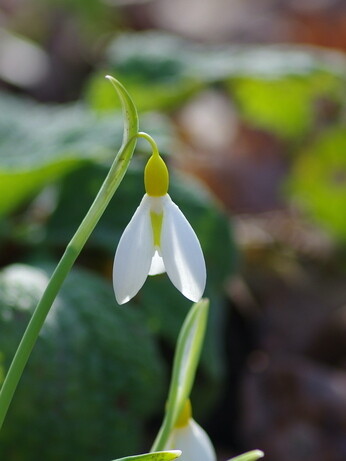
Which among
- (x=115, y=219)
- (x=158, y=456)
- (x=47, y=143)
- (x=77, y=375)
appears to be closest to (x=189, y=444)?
(x=158, y=456)

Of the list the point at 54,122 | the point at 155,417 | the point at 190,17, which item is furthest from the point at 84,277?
the point at 190,17

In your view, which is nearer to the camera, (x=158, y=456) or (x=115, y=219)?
(x=158, y=456)

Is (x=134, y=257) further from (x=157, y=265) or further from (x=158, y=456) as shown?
(x=158, y=456)

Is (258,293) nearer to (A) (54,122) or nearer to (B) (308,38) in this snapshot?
(A) (54,122)

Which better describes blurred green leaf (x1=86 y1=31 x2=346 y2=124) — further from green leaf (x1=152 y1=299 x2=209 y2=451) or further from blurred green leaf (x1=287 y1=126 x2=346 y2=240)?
green leaf (x1=152 y1=299 x2=209 y2=451)

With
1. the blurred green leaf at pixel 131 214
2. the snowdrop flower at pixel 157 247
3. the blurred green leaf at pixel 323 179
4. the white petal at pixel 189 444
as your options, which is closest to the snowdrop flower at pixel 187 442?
the white petal at pixel 189 444

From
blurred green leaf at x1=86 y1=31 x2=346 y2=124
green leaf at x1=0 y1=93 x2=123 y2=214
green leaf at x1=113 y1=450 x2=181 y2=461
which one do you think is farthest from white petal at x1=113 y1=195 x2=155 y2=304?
blurred green leaf at x1=86 y1=31 x2=346 y2=124
